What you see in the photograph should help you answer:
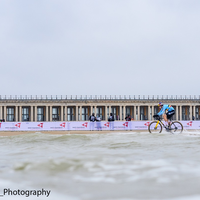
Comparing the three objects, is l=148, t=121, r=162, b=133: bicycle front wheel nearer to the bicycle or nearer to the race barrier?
the bicycle

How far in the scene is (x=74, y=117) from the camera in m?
92.9

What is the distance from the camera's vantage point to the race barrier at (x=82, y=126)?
32.3 metres

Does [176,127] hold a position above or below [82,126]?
above

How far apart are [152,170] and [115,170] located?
2.02 ft

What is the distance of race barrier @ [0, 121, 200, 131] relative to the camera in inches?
1273

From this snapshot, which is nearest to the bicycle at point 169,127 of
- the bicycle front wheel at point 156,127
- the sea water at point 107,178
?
the bicycle front wheel at point 156,127

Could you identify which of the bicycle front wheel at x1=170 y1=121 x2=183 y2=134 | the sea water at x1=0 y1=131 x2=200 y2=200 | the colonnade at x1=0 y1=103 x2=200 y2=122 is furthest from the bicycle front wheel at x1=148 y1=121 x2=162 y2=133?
the colonnade at x1=0 y1=103 x2=200 y2=122

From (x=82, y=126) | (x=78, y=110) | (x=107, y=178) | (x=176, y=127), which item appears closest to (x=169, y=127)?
(x=176, y=127)

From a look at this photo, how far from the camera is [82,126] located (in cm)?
3259

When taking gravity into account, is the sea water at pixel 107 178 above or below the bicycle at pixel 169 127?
below

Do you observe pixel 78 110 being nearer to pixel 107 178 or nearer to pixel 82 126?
pixel 82 126

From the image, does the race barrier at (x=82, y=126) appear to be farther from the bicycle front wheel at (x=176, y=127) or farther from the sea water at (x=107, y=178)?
the sea water at (x=107, y=178)

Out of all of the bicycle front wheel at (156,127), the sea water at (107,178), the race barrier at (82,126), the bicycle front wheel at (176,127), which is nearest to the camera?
the sea water at (107,178)

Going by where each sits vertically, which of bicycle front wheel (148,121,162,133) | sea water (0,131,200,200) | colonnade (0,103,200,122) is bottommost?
sea water (0,131,200,200)
